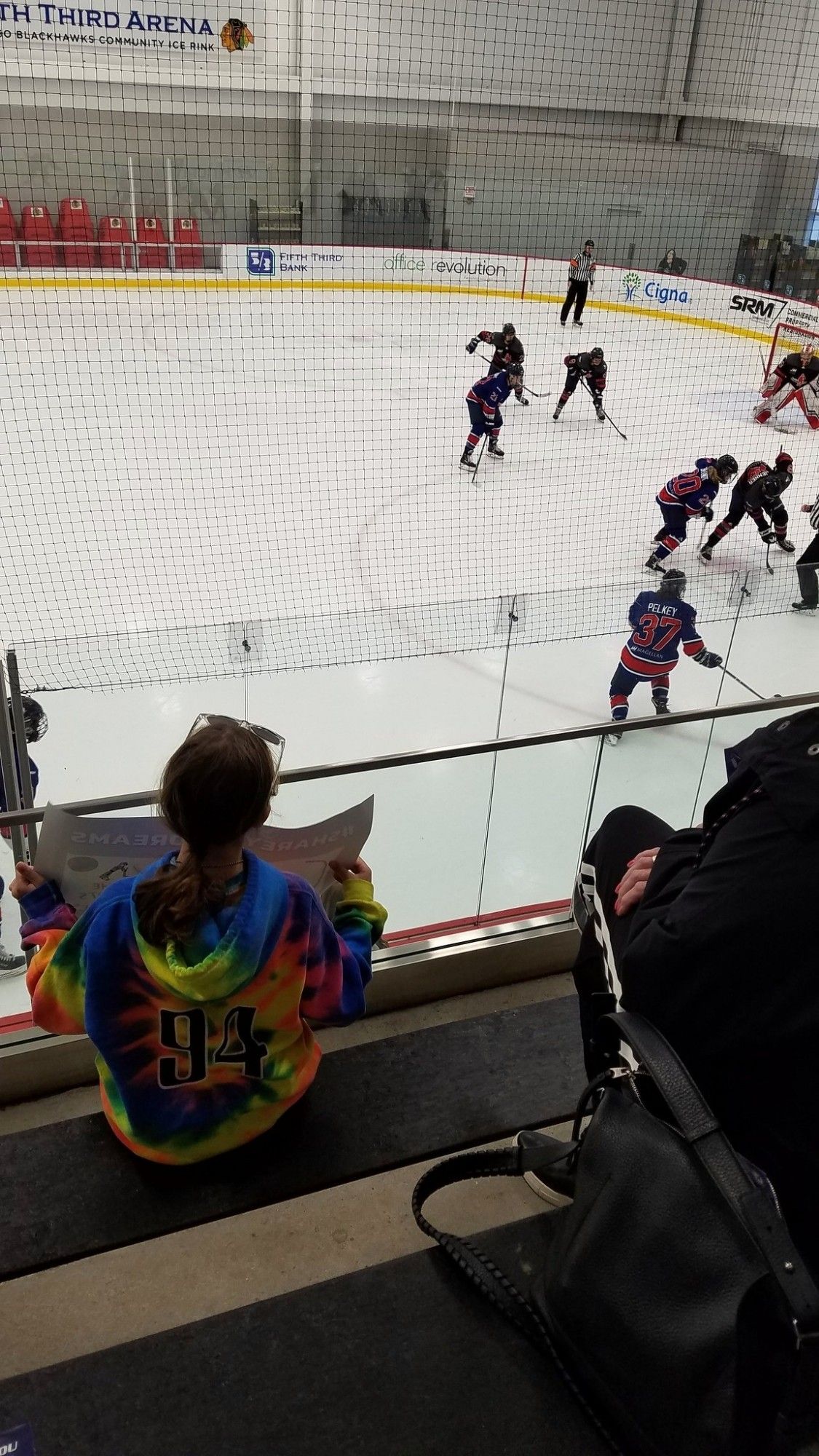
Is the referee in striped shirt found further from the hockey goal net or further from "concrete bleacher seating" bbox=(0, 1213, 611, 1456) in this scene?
"concrete bleacher seating" bbox=(0, 1213, 611, 1456)

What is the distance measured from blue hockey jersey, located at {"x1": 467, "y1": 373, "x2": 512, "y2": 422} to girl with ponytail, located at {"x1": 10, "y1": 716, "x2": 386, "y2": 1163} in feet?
17.8

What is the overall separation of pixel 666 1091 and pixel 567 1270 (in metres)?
0.17

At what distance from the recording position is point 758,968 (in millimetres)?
682

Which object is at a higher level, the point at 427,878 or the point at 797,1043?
the point at 797,1043

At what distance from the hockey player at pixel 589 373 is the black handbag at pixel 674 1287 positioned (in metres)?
6.94

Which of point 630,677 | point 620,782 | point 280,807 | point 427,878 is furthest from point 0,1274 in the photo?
point 630,677

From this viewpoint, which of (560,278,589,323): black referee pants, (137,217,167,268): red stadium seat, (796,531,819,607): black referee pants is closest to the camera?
(796,531,819,607): black referee pants

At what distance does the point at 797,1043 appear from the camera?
68 cm

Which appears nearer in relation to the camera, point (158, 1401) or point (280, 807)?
point (158, 1401)

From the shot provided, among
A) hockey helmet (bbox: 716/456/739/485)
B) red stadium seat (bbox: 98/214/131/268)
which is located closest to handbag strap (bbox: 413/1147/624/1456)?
hockey helmet (bbox: 716/456/739/485)

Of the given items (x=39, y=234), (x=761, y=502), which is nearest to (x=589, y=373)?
(x=761, y=502)

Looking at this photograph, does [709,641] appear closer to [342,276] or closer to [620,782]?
[620,782]

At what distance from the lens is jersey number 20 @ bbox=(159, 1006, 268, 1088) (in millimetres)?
913

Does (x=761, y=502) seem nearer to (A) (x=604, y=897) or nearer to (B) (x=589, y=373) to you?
(B) (x=589, y=373)
